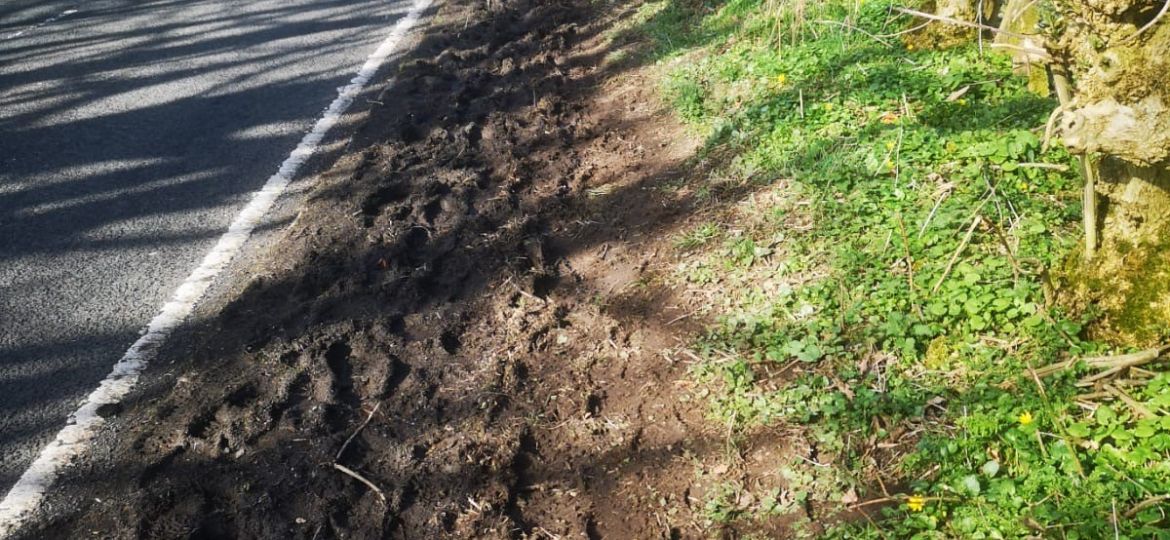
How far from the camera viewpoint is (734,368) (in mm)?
3184

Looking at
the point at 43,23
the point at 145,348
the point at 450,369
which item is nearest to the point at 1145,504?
the point at 450,369

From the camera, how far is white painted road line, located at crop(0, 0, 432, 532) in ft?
9.62

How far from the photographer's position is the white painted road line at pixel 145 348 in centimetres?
293

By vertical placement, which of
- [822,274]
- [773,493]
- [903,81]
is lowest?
[773,493]

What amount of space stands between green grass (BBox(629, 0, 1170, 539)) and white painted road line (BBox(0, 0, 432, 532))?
2478 millimetres

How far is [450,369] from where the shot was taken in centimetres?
345

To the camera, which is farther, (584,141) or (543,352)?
(584,141)

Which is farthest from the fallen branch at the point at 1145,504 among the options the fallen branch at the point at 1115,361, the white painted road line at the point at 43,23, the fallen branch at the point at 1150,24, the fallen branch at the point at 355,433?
the white painted road line at the point at 43,23

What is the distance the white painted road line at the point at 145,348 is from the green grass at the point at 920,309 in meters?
2.48

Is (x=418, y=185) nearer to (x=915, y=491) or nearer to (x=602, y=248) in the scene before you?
(x=602, y=248)

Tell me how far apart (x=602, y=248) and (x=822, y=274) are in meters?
1.20

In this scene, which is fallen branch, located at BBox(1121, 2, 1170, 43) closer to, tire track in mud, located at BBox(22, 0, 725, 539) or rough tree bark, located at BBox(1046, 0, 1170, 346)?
rough tree bark, located at BBox(1046, 0, 1170, 346)

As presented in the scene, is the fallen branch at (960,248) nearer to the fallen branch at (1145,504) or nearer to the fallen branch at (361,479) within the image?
the fallen branch at (1145,504)

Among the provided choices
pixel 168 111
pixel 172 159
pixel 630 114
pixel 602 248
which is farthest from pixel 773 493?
pixel 168 111
